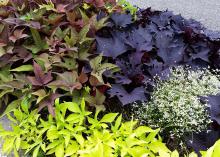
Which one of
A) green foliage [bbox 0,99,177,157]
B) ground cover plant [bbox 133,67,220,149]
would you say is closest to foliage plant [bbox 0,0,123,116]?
green foliage [bbox 0,99,177,157]

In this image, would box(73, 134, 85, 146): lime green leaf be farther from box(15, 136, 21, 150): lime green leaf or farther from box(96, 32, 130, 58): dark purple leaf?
box(96, 32, 130, 58): dark purple leaf

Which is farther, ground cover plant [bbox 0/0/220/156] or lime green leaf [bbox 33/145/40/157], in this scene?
ground cover plant [bbox 0/0/220/156]

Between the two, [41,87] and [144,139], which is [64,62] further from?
[144,139]

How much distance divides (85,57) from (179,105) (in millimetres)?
802

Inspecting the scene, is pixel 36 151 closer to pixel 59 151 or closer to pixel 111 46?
pixel 59 151

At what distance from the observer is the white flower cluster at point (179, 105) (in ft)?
8.65

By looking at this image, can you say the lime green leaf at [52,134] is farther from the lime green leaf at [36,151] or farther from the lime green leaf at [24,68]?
the lime green leaf at [24,68]

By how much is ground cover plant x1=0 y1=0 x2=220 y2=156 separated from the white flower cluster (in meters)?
0.03

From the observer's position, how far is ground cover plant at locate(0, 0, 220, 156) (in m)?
2.74

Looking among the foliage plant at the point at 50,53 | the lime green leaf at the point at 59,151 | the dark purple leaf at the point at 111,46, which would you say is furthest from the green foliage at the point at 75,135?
the dark purple leaf at the point at 111,46

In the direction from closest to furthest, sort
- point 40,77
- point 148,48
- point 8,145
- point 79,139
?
point 79,139 < point 8,145 < point 40,77 < point 148,48

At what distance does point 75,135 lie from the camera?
255cm

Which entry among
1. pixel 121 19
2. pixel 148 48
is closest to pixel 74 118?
pixel 148 48

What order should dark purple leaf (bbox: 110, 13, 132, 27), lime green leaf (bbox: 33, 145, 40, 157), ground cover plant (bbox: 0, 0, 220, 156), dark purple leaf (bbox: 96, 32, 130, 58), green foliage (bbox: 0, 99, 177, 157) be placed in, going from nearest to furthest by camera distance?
green foliage (bbox: 0, 99, 177, 157) → lime green leaf (bbox: 33, 145, 40, 157) → ground cover plant (bbox: 0, 0, 220, 156) → dark purple leaf (bbox: 96, 32, 130, 58) → dark purple leaf (bbox: 110, 13, 132, 27)
